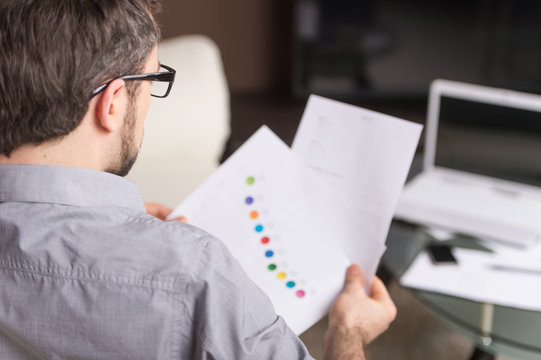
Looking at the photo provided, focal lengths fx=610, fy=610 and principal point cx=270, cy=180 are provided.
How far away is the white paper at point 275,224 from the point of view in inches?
38.4

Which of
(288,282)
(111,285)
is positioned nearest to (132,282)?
(111,285)

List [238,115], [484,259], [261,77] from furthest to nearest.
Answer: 1. [261,77]
2. [238,115]
3. [484,259]

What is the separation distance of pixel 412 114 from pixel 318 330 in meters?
1.52

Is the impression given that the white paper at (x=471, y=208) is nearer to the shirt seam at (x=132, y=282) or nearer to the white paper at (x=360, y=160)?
the white paper at (x=360, y=160)

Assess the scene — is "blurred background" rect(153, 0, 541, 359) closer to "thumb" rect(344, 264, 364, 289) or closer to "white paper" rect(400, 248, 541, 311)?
"white paper" rect(400, 248, 541, 311)

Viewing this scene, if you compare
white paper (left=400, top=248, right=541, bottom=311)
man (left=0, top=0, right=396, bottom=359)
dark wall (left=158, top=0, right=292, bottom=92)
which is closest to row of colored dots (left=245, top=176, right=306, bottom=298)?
man (left=0, top=0, right=396, bottom=359)

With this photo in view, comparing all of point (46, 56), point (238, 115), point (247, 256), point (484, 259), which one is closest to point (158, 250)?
point (46, 56)

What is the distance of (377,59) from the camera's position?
3.11 meters

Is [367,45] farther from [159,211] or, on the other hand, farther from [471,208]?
[159,211]

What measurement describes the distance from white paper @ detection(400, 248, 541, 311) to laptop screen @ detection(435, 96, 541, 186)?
0.27 m

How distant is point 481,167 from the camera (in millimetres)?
1691

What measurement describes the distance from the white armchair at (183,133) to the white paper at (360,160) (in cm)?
94

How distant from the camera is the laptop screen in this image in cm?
161

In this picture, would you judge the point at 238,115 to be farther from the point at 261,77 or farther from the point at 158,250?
the point at 158,250
